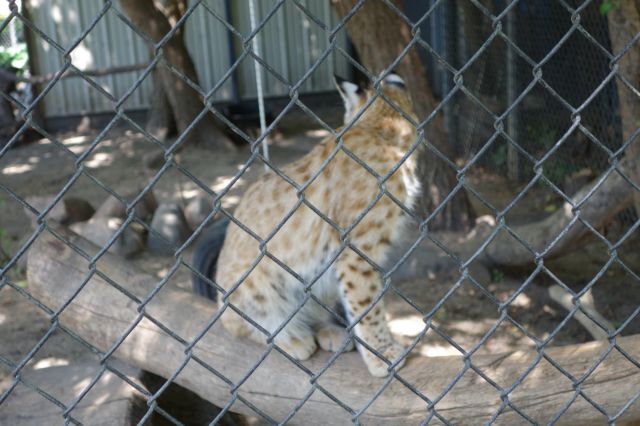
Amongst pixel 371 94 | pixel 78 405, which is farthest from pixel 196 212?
pixel 78 405

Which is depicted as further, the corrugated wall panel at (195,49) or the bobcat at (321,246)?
the corrugated wall panel at (195,49)

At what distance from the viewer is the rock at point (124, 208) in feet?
23.4

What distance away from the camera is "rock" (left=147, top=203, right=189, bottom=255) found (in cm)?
703

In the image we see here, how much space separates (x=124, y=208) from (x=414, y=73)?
3023 millimetres

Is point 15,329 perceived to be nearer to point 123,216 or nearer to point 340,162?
point 123,216

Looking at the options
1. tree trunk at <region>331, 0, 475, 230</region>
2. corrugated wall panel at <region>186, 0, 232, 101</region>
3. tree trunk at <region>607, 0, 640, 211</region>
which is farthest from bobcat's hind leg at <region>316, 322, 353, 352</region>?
corrugated wall panel at <region>186, 0, 232, 101</region>

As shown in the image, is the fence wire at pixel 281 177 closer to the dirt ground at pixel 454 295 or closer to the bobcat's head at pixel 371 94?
the dirt ground at pixel 454 295

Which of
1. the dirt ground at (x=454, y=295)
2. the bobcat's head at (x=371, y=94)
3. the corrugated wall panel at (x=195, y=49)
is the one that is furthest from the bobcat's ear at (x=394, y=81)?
the corrugated wall panel at (x=195, y=49)

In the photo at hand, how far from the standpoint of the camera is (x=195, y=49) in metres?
13.1

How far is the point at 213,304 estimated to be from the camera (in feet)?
11.6

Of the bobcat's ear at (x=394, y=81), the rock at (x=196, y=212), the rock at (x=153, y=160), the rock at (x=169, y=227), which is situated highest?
the rock at (x=153, y=160)

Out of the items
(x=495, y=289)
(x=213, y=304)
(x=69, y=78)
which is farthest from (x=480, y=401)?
(x=69, y=78)

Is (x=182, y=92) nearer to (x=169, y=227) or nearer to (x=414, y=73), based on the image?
(x=169, y=227)

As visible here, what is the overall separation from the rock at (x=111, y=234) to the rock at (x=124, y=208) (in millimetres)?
91
